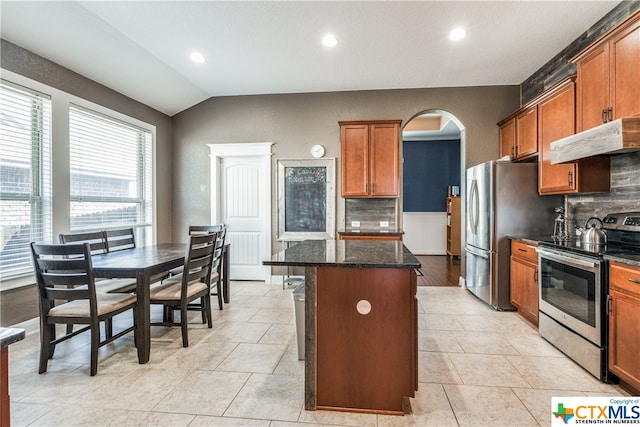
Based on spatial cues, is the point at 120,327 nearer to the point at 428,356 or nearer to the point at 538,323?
the point at 428,356

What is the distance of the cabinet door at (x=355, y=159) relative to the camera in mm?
4465

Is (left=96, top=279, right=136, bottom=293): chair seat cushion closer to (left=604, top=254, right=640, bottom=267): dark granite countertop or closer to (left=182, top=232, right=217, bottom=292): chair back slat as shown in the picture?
(left=182, top=232, right=217, bottom=292): chair back slat

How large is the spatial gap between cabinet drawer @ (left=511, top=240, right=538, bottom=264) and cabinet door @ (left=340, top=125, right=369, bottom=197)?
1.89 meters

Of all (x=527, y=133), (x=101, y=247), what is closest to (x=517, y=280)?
(x=527, y=133)

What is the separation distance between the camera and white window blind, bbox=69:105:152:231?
11.8 feet

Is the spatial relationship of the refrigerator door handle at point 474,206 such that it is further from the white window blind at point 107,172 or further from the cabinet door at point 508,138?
the white window blind at point 107,172

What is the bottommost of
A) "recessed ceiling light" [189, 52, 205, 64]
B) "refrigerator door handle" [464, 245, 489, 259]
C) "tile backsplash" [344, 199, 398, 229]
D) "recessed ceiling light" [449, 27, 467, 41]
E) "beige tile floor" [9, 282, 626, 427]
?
"beige tile floor" [9, 282, 626, 427]

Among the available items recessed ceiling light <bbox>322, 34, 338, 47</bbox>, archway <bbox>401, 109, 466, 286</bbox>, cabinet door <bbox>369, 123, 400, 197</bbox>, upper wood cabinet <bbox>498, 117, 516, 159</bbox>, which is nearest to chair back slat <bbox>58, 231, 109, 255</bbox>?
recessed ceiling light <bbox>322, 34, 338, 47</bbox>

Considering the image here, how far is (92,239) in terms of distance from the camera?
3.16 metres

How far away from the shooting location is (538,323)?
3.00m

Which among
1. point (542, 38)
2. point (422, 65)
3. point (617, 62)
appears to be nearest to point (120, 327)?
point (422, 65)

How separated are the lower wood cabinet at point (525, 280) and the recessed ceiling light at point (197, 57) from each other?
4055 mm

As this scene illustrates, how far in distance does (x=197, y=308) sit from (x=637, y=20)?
13.6 feet

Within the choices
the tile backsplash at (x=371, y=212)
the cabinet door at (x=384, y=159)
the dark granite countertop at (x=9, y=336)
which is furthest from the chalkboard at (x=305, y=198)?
A: the dark granite countertop at (x=9, y=336)
